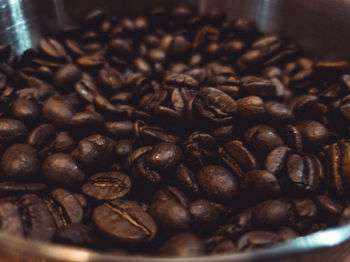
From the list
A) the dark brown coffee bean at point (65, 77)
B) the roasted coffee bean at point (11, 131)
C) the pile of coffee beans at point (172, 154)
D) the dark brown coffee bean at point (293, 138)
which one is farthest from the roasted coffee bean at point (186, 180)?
the dark brown coffee bean at point (65, 77)

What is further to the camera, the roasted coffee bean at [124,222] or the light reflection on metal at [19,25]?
the light reflection on metal at [19,25]

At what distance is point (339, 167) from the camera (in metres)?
1.49

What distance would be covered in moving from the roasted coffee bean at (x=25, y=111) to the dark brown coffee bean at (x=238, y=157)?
111 cm

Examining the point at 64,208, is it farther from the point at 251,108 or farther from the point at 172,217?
the point at 251,108

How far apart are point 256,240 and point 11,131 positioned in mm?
1370

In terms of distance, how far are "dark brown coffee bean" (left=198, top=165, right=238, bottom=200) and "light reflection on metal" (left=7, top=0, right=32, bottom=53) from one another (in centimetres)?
162

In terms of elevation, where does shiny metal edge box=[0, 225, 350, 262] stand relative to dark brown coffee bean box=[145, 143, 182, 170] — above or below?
above

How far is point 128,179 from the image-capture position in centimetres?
153

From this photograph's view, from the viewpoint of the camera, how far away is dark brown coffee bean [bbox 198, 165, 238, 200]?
4.75 ft

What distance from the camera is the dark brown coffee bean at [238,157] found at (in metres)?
1.51

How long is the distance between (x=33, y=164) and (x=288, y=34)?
2.02 meters

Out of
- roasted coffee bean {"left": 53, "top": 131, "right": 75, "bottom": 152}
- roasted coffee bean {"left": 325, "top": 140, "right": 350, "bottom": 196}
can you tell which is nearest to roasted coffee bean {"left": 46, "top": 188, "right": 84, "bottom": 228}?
roasted coffee bean {"left": 53, "top": 131, "right": 75, "bottom": 152}

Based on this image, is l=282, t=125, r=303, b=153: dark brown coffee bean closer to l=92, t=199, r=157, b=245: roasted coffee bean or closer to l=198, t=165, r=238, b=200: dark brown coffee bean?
l=198, t=165, r=238, b=200: dark brown coffee bean

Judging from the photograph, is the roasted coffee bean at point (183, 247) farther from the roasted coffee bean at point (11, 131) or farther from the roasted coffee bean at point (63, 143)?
the roasted coffee bean at point (11, 131)
